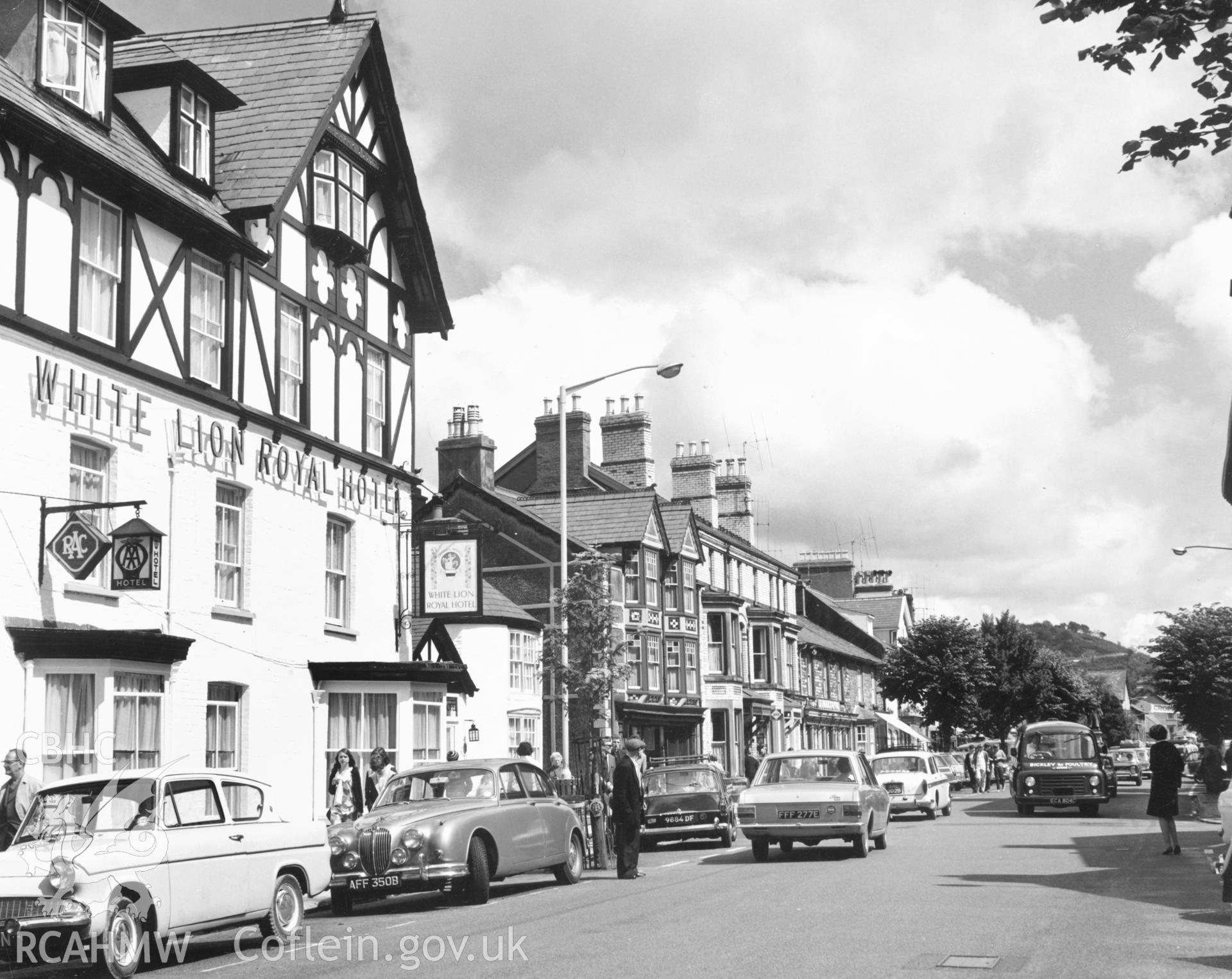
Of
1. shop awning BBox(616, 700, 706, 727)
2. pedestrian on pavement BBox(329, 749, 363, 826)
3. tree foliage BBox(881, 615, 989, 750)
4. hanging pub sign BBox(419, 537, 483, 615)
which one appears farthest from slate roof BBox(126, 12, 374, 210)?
tree foliage BBox(881, 615, 989, 750)

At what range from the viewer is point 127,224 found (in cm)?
2061

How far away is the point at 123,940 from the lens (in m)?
11.1

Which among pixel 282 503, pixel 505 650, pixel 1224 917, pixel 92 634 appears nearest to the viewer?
pixel 1224 917

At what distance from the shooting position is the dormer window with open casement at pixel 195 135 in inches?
912

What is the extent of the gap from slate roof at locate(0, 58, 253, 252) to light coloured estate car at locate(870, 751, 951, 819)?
1917 cm

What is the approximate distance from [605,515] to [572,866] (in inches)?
1305

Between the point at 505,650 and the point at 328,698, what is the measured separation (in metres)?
17.8

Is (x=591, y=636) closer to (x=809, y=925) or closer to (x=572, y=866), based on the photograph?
(x=572, y=866)

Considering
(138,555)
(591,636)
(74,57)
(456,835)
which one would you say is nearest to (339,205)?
(74,57)

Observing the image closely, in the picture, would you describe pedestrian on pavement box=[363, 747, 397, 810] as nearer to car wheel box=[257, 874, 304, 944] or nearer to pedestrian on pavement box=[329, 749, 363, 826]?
pedestrian on pavement box=[329, 749, 363, 826]

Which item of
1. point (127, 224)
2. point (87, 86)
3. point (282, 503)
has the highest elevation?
point (87, 86)

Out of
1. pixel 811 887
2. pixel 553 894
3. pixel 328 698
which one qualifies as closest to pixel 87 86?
pixel 328 698

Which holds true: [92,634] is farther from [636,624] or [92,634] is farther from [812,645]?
[812,645]

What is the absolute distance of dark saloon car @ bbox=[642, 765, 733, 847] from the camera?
25344 mm
